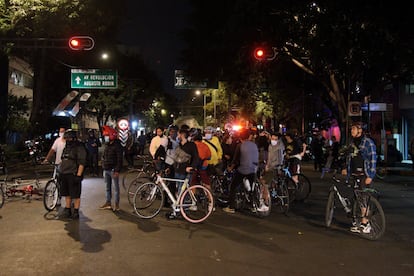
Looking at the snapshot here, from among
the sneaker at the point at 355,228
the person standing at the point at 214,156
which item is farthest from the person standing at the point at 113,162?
the sneaker at the point at 355,228

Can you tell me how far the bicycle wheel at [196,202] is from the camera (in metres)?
10.1

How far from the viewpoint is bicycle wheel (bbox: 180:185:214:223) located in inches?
399

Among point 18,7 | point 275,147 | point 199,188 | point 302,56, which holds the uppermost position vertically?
point 18,7

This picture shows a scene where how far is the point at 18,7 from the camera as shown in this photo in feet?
68.4

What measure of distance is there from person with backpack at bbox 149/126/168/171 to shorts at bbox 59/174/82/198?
2390mm

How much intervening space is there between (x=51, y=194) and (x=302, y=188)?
6.20 metres

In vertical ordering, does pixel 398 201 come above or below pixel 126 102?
below

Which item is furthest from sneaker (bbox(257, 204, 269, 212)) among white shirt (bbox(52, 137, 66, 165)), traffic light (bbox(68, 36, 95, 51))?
traffic light (bbox(68, 36, 95, 51))

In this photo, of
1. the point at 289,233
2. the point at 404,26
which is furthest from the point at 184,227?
the point at 404,26

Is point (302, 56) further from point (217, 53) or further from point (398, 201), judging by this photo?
point (398, 201)

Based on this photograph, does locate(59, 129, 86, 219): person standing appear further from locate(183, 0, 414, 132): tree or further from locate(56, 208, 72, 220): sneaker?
locate(183, 0, 414, 132): tree

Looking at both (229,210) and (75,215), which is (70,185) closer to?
(75,215)

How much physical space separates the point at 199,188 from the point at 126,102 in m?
47.5

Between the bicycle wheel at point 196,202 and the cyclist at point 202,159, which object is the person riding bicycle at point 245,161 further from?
the bicycle wheel at point 196,202
